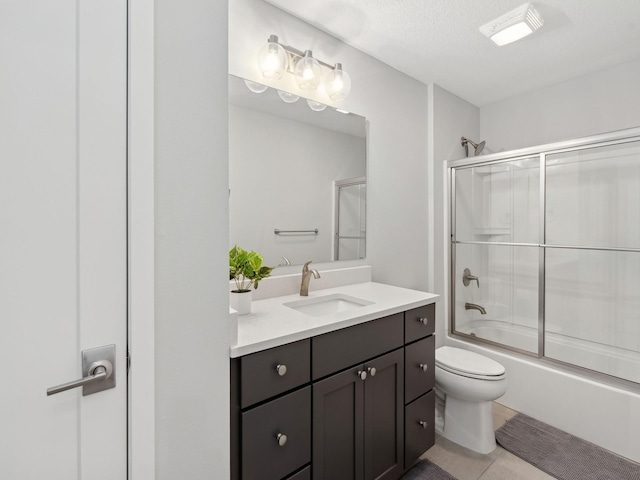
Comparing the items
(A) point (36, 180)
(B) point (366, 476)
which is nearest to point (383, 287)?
(B) point (366, 476)

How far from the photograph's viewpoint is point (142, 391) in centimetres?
82

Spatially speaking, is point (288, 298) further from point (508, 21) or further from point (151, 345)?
point (508, 21)

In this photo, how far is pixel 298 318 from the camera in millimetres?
1326

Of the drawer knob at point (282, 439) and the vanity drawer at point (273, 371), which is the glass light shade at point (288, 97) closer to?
the vanity drawer at point (273, 371)

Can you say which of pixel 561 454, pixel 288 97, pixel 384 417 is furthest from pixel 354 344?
pixel 561 454

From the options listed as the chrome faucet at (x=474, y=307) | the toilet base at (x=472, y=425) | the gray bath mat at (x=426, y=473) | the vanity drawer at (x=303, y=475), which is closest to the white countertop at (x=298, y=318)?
the vanity drawer at (x=303, y=475)

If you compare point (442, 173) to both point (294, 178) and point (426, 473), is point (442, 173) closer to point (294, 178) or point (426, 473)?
point (294, 178)

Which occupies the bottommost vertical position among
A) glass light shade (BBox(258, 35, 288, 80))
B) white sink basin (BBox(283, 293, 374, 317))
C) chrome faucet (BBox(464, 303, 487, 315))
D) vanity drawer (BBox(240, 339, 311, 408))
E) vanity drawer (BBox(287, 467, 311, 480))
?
vanity drawer (BBox(287, 467, 311, 480))

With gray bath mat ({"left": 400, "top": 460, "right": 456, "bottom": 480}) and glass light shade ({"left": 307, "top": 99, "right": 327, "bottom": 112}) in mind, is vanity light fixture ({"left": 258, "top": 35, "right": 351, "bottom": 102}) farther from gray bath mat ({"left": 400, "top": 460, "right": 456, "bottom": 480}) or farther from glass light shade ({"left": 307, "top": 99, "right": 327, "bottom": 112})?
gray bath mat ({"left": 400, "top": 460, "right": 456, "bottom": 480})

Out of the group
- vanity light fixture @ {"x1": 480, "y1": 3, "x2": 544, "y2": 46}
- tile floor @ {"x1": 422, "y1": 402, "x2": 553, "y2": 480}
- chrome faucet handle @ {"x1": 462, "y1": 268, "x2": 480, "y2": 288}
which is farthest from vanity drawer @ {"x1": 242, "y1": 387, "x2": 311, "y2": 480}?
vanity light fixture @ {"x1": 480, "y1": 3, "x2": 544, "y2": 46}

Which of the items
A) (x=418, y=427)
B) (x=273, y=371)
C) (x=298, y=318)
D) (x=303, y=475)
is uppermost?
(x=298, y=318)

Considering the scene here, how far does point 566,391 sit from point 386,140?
2058mm

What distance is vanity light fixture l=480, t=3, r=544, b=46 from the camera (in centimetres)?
167

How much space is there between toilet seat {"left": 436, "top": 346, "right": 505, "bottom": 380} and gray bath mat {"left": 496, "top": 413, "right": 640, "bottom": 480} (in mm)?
479
